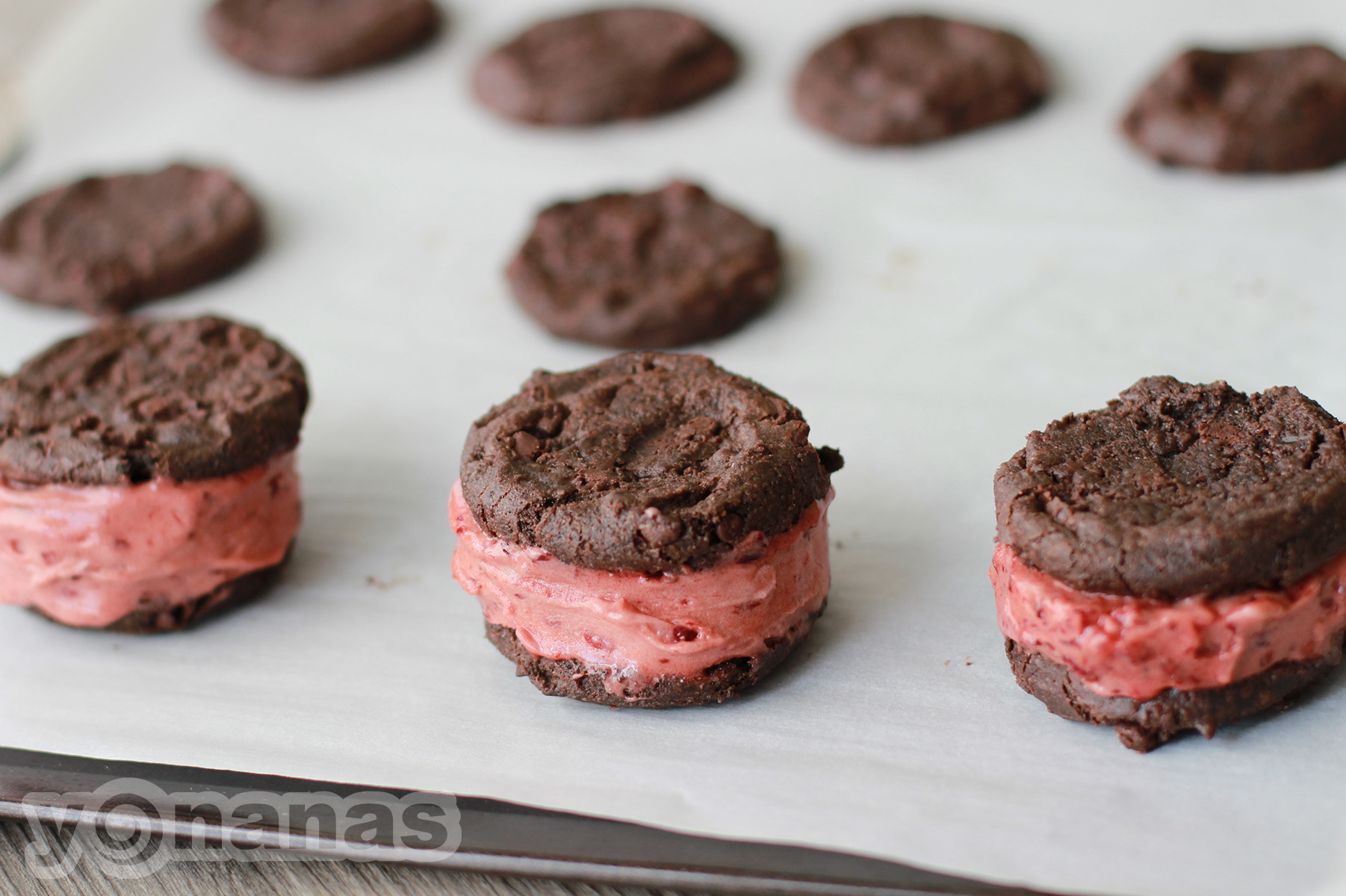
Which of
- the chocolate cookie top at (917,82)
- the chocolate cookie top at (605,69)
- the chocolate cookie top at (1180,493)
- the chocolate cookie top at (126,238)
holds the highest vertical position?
the chocolate cookie top at (1180,493)

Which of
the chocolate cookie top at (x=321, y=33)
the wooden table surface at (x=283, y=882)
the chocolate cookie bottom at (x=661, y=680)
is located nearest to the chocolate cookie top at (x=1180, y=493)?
the chocolate cookie bottom at (x=661, y=680)

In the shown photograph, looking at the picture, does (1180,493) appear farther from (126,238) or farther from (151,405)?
(126,238)

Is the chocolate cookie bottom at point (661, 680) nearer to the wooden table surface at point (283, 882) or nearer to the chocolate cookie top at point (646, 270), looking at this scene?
the wooden table surface at point (283, 882)

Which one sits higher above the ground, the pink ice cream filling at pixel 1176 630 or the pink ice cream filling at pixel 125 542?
the pink ice cream filling at pixel 1176 630

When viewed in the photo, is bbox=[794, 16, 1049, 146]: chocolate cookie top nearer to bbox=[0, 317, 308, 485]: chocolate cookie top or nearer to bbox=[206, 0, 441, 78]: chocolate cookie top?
bbox=[206, 0, 441, 78]: chocolate cookie top

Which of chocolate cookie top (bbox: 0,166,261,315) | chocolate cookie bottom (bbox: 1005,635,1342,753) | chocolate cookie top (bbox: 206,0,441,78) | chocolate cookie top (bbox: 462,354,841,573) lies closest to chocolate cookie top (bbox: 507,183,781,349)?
chocolate cookie top (bbox: 462,354,841,573)

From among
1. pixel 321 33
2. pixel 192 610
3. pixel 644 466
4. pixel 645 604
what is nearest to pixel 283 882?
pixel 192 610
